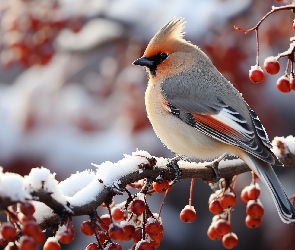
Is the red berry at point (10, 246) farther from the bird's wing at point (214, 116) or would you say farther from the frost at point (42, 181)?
the bird's wing at point (214, 116)

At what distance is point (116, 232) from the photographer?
2.06 metres

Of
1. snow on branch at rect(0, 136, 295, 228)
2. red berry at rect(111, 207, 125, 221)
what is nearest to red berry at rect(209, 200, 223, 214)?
snow on branch at rect(0, 136, 295, 228)

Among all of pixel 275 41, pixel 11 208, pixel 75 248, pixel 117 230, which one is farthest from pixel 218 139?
pixel 75 248

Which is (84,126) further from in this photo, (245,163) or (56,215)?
(56,215)

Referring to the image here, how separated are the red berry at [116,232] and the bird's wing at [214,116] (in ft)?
3.17

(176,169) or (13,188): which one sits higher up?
(176,169)

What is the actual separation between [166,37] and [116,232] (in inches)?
64.7

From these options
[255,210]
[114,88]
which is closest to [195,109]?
[255,210]

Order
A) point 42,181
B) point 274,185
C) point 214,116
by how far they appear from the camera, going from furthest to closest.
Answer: point 214,116, point 274,185, point 42,181

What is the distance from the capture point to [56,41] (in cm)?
519

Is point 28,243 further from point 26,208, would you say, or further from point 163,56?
point 163,56

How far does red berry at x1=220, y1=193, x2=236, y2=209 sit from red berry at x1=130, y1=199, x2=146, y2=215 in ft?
1.91

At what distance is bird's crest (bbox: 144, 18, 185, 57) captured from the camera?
341cm

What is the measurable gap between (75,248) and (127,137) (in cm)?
108
